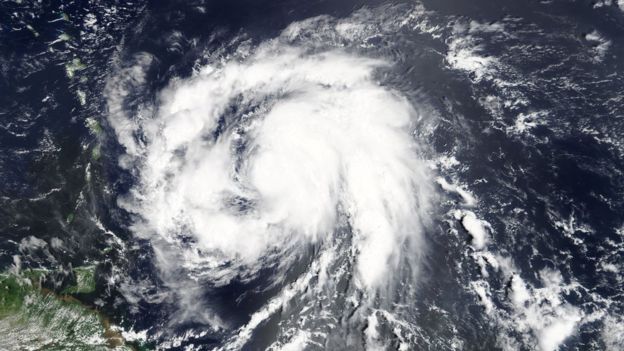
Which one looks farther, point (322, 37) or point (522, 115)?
point (322, 37)

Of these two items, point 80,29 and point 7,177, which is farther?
point 80,29

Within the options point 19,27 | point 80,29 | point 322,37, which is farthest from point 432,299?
point 19,27

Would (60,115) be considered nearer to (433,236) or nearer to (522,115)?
(433,236)

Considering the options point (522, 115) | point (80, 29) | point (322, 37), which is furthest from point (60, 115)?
point (522, 115)

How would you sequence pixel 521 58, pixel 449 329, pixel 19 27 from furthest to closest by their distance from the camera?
pixel 19 27 → pixel 521 58 → pixel 449 329

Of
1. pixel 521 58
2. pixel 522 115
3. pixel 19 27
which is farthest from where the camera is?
pixel 19 27

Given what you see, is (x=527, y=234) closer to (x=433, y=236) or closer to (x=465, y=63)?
(x=433, y=236)

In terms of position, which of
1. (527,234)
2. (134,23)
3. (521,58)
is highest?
(134,23)

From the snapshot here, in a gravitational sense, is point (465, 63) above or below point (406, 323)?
above

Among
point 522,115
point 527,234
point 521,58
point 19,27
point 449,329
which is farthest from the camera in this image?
point 19,27
